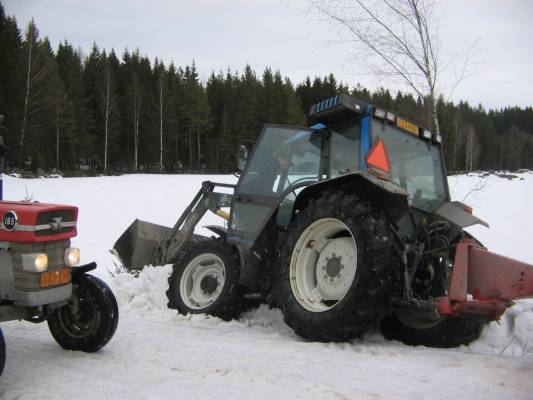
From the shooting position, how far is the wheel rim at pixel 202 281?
5.64 metres

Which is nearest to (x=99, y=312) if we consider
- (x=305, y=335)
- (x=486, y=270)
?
(x=305, y=335)

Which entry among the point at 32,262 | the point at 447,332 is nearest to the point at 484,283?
the point at 447,332

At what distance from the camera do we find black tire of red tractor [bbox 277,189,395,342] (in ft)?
12.5

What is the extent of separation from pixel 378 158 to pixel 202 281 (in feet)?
8.25

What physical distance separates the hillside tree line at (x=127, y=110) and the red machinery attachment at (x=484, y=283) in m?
32.5

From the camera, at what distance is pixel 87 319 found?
12.7ft

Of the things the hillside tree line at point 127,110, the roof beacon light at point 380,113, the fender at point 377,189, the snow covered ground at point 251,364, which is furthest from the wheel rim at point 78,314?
the hillside tree line at point 127,110

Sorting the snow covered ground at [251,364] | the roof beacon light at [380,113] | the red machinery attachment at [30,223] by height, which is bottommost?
the snow covered ground at [251,364]

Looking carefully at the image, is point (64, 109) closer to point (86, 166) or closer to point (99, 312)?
point (86, 166)

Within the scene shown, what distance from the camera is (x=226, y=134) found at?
5331cm

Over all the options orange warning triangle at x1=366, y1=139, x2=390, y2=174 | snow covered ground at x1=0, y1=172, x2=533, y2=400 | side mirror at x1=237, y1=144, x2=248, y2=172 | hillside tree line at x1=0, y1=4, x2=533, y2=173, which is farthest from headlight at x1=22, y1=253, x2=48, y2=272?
hillside tree line at x1=0, y1=4, x2=533, y2=173

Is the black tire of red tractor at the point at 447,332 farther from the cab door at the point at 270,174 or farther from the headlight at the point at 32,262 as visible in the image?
the headlight at the point at 32,262

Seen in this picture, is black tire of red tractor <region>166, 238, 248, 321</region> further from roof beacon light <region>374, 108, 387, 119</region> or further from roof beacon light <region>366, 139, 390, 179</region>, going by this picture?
roof beacon light <region>374, 108, 387, 119</region>

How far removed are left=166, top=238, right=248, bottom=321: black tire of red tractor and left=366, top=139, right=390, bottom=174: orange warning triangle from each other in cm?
188
